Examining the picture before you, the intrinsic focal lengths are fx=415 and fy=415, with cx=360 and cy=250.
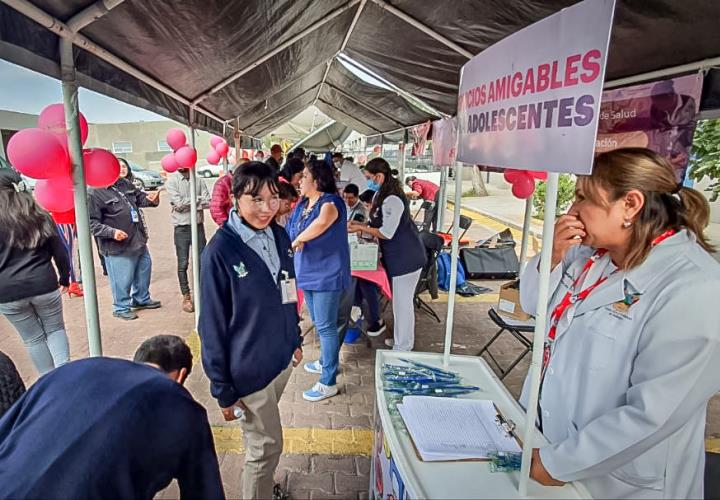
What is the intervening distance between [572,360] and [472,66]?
3.50ft

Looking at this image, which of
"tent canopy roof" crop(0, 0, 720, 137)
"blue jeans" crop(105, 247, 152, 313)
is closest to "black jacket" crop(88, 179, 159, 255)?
"blue jeans" crop(105, 247, 152, 313)

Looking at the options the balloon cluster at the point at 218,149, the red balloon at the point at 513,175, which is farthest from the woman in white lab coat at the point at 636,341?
the balloon cluster at the point at 218,149

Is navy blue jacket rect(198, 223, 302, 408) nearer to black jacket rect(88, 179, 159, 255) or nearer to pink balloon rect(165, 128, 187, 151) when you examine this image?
black jacket rect(88, 179, 159, 255)

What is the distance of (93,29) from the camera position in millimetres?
1743

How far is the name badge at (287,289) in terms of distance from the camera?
1.99 m

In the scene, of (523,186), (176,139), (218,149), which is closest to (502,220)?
(523,186)

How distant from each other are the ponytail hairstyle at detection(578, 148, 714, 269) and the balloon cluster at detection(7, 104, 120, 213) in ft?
7.08

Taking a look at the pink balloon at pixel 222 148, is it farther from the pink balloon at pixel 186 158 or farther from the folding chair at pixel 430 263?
the folding chair at pixel 430 263

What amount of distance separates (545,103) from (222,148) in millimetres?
6611

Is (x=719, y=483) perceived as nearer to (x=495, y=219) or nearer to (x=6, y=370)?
(x=6, y=370)

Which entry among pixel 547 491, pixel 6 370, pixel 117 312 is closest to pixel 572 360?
pixel 547 491

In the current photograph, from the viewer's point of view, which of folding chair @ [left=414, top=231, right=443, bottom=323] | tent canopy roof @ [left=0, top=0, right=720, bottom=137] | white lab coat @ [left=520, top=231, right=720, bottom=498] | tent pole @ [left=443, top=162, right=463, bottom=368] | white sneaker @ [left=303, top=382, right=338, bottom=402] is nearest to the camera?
white lab coat @ [left=520, top=231, right=720, bottom=498]

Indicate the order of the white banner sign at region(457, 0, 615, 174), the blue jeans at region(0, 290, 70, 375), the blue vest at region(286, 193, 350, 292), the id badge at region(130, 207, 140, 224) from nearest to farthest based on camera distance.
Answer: the white banner sign at region(457, 0, 615, 174), the blue jeans at region(0, 290, 70, 375), the blue vest at region(286, 193, 350, 292), the id badge at region(130, 207, 140, 224)

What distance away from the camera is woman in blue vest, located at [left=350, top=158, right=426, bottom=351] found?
339 cm
